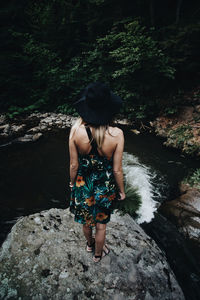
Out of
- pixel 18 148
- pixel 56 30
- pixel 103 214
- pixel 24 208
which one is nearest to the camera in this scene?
pixel 103 214

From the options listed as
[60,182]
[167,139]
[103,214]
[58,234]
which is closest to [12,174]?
[60,182]

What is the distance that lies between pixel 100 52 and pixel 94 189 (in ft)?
32.0

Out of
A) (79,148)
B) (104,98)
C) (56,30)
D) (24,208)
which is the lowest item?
(24,208)

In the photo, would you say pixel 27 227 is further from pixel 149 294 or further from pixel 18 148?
pixel 18 148

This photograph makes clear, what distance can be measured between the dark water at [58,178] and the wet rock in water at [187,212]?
174 millimetres

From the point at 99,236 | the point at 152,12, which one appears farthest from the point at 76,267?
the point at 152,12

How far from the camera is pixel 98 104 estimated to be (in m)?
1.42

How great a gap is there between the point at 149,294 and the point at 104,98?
2265 millimetres

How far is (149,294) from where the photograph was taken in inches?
76.0

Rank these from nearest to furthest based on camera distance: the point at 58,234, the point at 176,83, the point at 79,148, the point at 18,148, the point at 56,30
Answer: the point at 79,148
the point at 58,234
the point at 18,148
the point at 176,83
the point at 56,30

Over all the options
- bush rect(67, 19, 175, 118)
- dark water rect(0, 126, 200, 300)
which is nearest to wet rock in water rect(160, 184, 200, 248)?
dark water rect(0, 126, 200, 300)

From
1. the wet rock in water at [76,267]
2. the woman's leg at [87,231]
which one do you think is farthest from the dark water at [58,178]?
the woman's leg at [87,231]

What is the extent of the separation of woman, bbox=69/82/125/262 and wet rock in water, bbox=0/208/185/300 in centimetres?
29

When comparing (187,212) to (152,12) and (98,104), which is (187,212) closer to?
(98,104)
